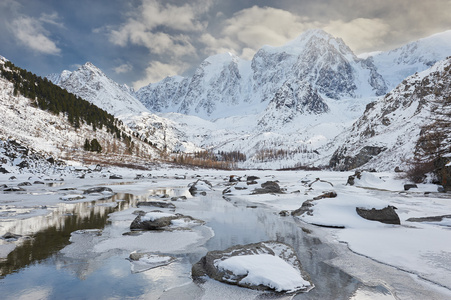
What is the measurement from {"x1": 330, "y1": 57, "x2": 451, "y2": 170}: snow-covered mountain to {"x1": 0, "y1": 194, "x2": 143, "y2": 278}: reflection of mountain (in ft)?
221

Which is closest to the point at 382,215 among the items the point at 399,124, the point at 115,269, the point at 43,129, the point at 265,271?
the point at 265,271

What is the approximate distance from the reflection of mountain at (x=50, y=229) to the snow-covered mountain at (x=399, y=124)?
6736 cm

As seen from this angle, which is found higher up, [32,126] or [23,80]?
[23,80]

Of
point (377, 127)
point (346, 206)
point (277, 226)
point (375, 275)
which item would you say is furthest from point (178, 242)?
point (377, 127)

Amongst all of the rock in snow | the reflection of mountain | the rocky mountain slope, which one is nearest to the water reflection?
the reflection of mountain

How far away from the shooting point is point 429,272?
7188 mm

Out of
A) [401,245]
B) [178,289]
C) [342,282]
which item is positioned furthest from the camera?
[401,245]

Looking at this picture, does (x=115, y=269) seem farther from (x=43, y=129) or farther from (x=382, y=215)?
(x=43, y=129)

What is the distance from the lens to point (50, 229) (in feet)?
39.5

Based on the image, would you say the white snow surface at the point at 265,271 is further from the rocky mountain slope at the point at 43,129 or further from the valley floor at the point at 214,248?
the rocky mountain slope at the point at 43,129

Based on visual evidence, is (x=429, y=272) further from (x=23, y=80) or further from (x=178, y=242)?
(x=23, y=80)

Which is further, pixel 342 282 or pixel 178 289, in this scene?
pixel 342 282

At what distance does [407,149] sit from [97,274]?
82028 mm

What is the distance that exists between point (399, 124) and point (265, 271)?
370 ft
